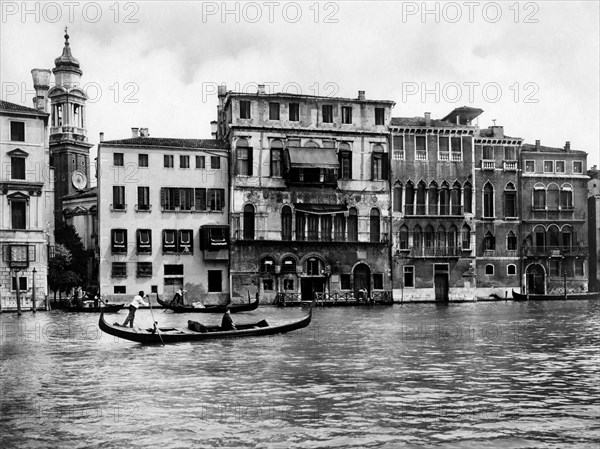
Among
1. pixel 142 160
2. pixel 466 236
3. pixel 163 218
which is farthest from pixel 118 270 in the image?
pixel 466 236

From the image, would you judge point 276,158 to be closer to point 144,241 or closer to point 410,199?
point 410,199

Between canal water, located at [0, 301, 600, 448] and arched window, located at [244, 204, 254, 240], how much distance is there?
19402 millimetres

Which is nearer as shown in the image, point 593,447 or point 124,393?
point 593,447

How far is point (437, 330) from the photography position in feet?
87.5

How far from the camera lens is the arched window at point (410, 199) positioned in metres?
47.0

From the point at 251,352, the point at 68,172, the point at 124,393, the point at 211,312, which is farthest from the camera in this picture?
the point at 68,172

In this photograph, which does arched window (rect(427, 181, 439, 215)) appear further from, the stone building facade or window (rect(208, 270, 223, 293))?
window (rect(208, 270, 223, 293))

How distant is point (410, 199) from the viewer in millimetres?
47156

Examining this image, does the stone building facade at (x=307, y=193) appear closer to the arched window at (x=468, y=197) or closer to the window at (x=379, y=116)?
the window at (x=379, y=116)

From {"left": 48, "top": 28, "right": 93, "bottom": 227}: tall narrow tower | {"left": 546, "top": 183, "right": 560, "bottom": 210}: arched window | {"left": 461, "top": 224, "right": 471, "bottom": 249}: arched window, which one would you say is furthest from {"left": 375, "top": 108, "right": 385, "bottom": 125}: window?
{"left": 48, "top": 28, "right": 93, "bottom": 227}: tall narrow tower

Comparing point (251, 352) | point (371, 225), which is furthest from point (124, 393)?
point (371, 225)

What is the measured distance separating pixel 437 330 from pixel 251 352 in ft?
28.3

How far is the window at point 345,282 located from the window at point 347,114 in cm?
869

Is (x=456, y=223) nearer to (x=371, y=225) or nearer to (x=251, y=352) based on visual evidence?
(x=371, y=225)
